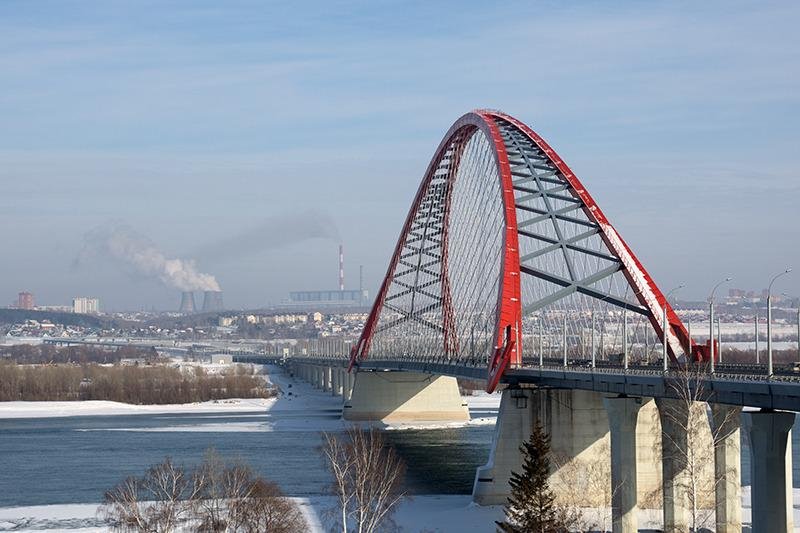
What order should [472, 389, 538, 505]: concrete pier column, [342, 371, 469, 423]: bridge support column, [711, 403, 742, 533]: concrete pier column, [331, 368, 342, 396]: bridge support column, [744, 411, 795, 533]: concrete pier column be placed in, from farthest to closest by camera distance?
[331, 368, 342, 396]: bridge support column, [342, 371, 469, 423]: bridge support column, [472, 389, 538, 505]: concrete pier column, [711, 403, 742, 533]: concrete pier column, [744, 411, 795, 533]: concrete pier column

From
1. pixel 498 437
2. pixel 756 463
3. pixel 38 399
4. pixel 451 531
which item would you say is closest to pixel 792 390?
pixel 756 463

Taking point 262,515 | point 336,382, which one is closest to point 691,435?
point 262,515

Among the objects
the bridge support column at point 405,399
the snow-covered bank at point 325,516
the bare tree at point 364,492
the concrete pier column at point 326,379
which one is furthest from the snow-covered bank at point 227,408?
the bare tree at point 364,492

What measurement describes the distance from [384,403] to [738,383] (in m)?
76.8

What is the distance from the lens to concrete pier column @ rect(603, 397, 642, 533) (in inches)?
1838

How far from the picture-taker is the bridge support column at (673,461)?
45688mm

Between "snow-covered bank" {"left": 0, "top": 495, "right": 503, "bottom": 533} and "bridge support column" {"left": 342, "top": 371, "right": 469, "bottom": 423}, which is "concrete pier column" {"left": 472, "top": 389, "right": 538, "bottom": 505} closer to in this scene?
"snow-covered bank" {"left": 0, "top": 495, "right": 503, "bottom": 533}

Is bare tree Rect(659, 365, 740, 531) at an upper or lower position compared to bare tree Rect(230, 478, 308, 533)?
upper

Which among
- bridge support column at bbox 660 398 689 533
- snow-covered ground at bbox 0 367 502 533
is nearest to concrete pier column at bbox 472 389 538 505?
snow-covered ground at bbox 0 367 502 533

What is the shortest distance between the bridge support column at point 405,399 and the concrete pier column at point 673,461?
209ft

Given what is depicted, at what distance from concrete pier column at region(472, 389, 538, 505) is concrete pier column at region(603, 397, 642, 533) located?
935cm

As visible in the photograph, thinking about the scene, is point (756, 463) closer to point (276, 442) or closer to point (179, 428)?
point (276, 442)

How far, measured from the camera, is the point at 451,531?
165 feet

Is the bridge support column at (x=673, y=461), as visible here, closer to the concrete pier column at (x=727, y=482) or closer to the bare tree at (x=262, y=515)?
the concrete pier column at (x=727, y=482)
